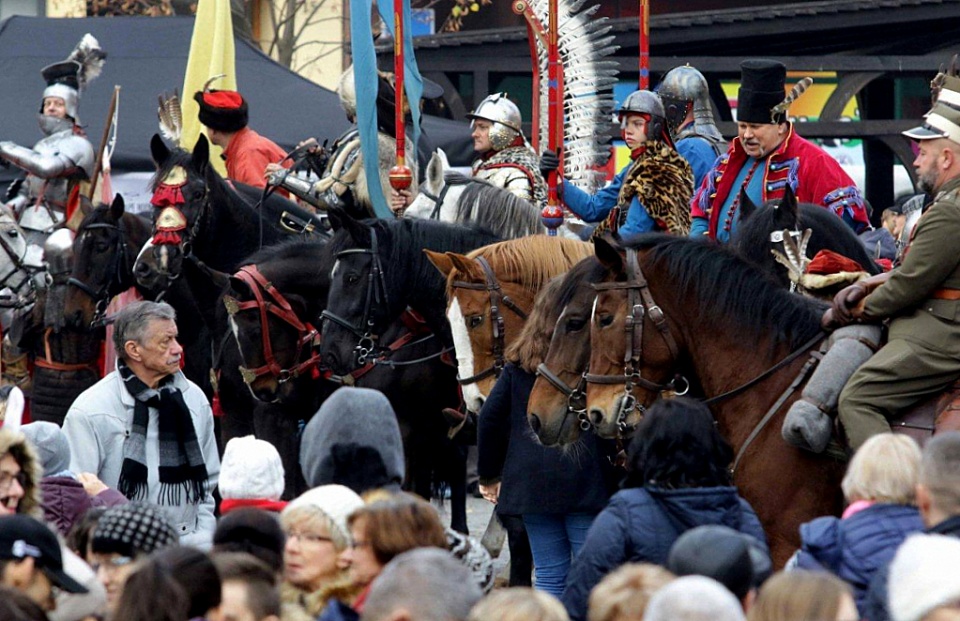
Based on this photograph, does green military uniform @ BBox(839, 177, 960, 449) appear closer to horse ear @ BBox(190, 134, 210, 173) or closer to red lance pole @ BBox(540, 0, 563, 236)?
red lance pole @ BBox(540, 0, 563, 236)

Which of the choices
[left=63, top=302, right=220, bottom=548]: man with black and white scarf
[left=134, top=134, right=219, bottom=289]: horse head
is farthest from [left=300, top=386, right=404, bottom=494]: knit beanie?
[left=134, top=134, right=219, bottom=289]: horse head

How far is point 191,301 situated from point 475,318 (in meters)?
3.41

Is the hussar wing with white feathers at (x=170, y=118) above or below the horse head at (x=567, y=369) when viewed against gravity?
above

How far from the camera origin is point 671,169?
10070mm

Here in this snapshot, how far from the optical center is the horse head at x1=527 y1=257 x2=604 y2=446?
7.80 m

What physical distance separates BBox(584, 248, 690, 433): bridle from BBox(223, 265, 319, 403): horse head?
12.7 ft

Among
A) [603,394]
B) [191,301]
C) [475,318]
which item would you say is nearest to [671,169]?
[475,318]

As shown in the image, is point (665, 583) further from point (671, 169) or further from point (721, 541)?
point (671, 169)

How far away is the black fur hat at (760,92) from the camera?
9.49 meters

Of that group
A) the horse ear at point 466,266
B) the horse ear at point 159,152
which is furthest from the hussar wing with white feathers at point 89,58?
the horse ear at point 466,266

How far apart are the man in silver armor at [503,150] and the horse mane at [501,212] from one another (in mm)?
675

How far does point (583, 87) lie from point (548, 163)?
43.6 inches

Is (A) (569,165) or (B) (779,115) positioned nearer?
(B) (779,115)

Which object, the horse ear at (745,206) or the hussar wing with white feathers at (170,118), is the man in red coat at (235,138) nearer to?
the hussar wing with white feathers at (170,118)
